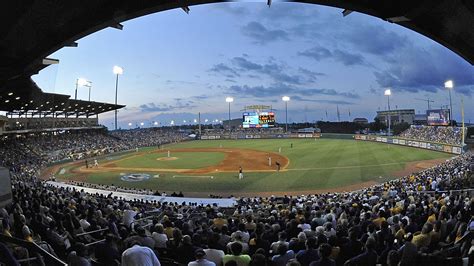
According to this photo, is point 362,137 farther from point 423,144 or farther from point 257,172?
point 257,172

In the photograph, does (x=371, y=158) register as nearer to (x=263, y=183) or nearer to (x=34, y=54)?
(x=263, y=183)

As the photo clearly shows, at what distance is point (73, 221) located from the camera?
915cm

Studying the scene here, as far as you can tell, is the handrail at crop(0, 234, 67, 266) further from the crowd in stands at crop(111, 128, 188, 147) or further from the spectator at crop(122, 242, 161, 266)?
the crowd in stands at crop(111, 128, 188, 147)

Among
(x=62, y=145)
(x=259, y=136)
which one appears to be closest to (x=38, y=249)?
(x=62, y=145)

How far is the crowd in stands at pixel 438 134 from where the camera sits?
169 ft

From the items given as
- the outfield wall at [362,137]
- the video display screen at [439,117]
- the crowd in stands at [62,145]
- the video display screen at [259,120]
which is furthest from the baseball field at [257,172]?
the video display screen at [259,120]

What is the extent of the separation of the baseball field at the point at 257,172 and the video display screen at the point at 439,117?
1960 centimetres

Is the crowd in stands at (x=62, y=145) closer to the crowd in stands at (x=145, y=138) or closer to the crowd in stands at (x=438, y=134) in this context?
the crowd in stands at (x=145, y=138)

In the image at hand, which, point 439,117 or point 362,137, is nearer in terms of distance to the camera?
point 439,117

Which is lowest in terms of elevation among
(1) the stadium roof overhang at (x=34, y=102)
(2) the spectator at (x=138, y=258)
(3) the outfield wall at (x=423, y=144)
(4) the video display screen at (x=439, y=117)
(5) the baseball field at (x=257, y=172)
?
(5) the baseball field at (x=257, y=172)

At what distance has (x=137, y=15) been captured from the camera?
5852mm

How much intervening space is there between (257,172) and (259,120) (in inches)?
1754

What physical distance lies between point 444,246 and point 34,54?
9.42 m

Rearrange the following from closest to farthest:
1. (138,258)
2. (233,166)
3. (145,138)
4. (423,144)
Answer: (138,258) → (233,166) → (423,144) → (145,138)
